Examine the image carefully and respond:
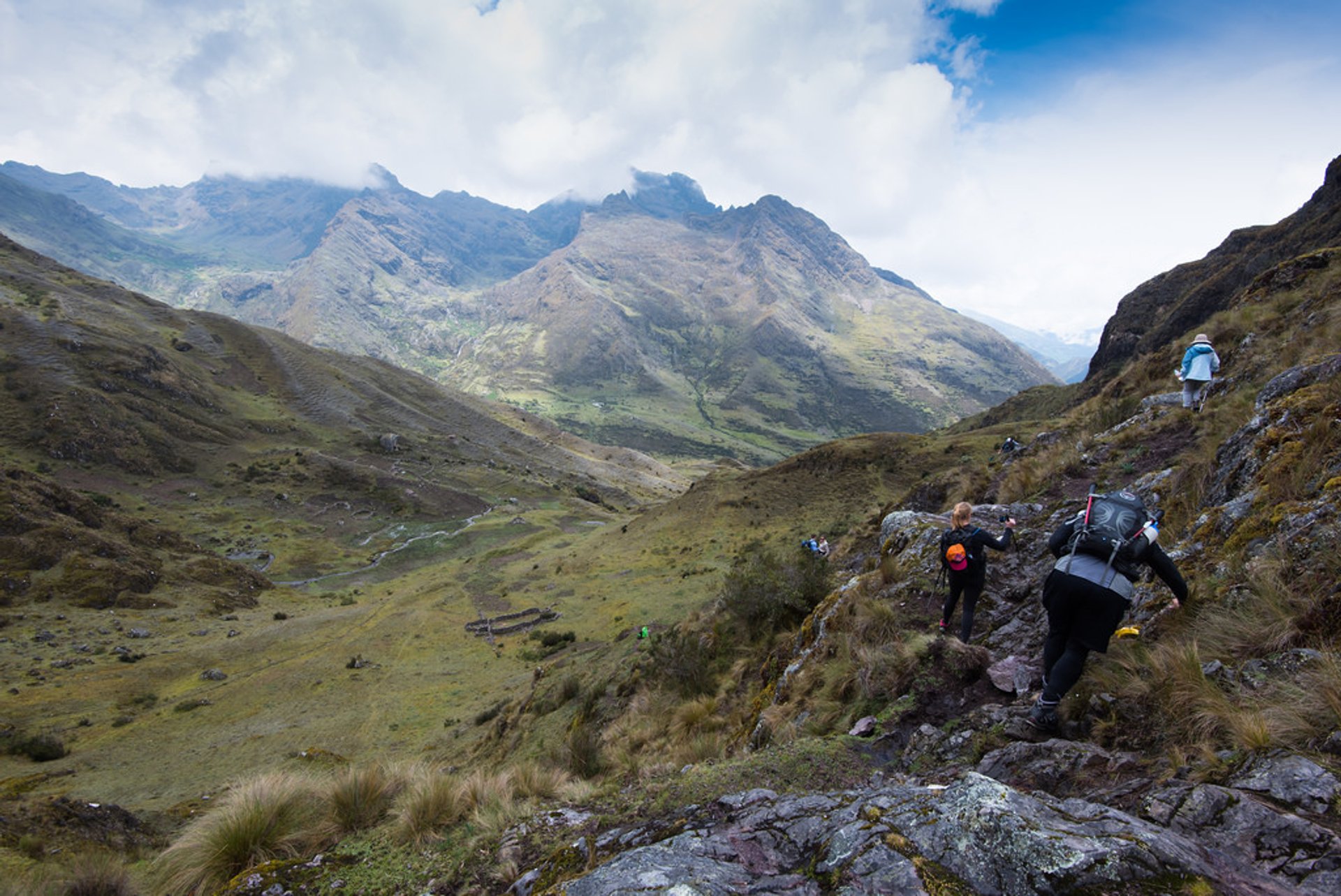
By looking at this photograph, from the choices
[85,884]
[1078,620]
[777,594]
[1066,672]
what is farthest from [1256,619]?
[85,884]

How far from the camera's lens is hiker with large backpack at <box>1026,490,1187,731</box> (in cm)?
517

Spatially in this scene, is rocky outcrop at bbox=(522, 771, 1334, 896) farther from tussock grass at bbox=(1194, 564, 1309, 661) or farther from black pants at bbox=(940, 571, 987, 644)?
black pants at bbox=(940, 571, 987, 644)

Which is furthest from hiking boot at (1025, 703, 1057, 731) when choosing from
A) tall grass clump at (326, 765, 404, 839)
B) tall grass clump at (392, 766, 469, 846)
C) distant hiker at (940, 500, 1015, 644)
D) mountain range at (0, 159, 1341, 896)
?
tall grass clump at (326, 765, 404, 839)

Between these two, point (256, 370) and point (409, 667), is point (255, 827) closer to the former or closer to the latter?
point (409, 667)

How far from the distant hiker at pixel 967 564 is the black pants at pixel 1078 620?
7.67 feet

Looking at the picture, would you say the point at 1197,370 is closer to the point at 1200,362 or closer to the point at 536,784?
the point at 1200,362

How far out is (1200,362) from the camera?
492 inches

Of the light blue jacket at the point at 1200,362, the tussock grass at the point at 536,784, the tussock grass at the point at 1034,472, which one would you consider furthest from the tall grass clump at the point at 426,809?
the light blue jacket at the point at 1200,362

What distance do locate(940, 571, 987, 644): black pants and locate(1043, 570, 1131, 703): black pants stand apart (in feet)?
7.93

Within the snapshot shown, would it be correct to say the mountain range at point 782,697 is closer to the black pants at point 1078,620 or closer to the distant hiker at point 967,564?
the black pants at point 1078,620

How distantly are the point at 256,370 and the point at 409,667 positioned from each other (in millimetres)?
113908

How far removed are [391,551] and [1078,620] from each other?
75.7m

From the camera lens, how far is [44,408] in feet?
230

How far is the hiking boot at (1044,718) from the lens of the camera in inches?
202
